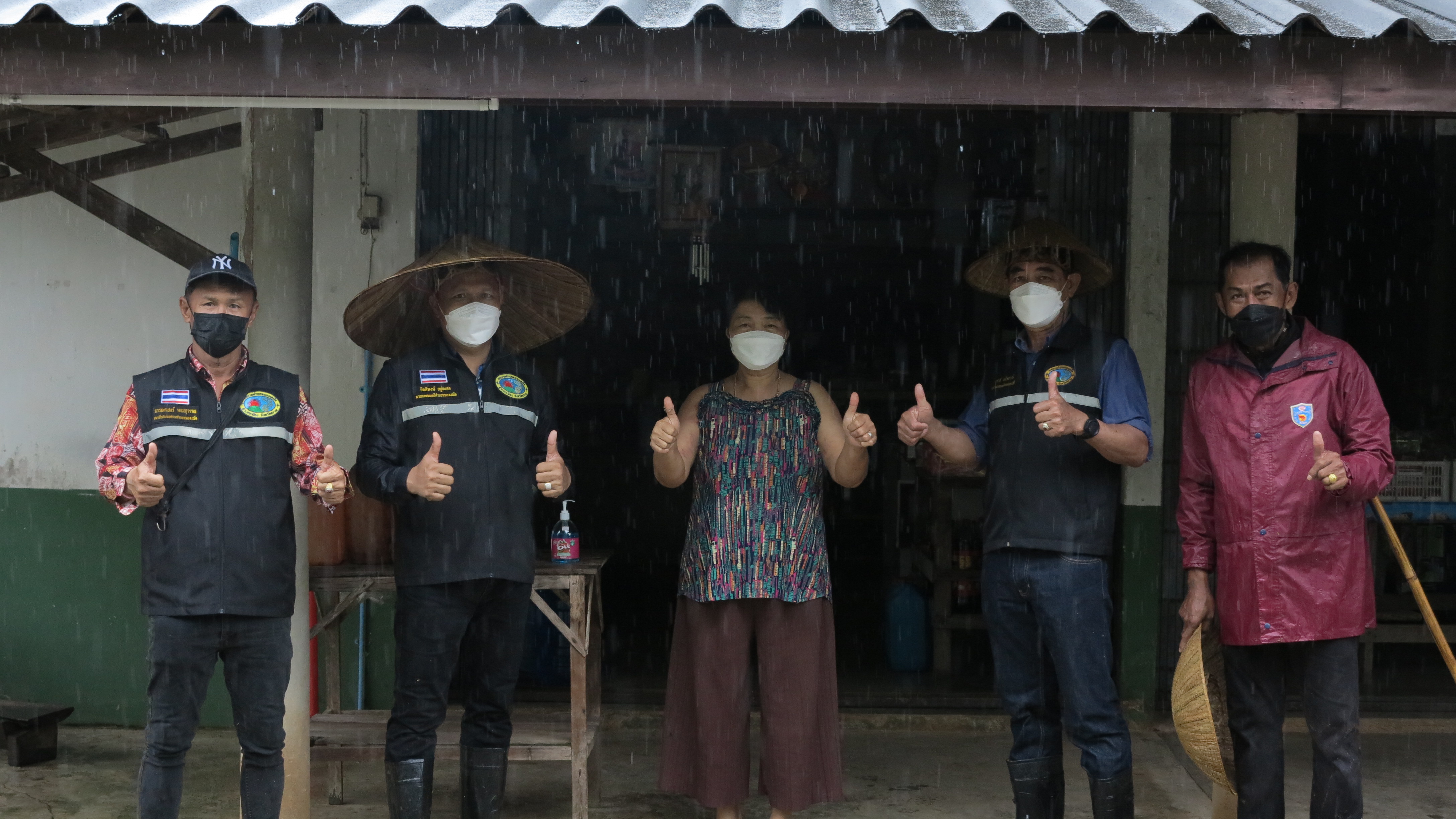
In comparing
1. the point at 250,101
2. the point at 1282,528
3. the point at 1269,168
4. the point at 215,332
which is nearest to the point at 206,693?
the point at 215,332

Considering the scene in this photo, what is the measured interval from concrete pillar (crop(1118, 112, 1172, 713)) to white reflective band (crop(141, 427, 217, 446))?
422 centimetres

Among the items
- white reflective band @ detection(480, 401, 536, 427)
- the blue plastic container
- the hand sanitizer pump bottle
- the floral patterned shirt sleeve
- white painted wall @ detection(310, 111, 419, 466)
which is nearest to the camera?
the floral patterned shirt sleeve

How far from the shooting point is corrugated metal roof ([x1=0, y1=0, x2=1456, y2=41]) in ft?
11.8

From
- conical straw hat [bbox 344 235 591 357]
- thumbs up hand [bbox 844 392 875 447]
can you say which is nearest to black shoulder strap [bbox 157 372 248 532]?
conical straw hat [bbox 344 235 591 357]

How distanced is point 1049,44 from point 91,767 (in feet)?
16.2

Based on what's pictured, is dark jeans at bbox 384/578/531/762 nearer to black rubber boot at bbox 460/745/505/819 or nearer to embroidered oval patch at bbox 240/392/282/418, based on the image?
black rubber boot at bbox 460/745/505/819

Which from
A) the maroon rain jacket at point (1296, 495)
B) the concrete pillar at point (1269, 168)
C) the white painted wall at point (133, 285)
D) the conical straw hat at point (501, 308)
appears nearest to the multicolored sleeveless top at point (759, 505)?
the conical straw hat at point (501, 308)

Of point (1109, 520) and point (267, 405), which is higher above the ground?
point (267, 405)

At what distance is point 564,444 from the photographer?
973 centimetres

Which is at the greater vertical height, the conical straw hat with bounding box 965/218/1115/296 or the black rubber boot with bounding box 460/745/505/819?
the conical straw hat with bounding box 965/218/1115/296

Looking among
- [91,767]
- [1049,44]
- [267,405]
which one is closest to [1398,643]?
[1049,44]

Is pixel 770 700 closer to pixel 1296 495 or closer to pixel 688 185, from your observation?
pixel 1296 495

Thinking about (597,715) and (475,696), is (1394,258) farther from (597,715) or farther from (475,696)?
(475,696)

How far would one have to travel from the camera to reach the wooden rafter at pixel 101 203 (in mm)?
4863
